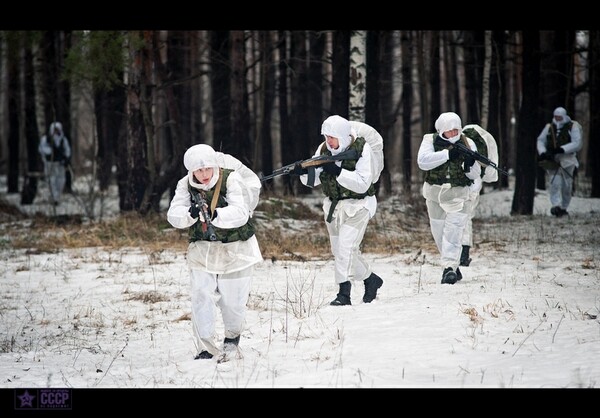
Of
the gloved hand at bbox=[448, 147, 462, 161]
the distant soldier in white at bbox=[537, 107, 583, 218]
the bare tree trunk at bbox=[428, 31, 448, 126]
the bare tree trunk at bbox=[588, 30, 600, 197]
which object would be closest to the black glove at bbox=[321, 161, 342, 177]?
the gloved hand at bbox=[448, 147, 462, 161]

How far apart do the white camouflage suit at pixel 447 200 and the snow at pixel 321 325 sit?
1.46ft

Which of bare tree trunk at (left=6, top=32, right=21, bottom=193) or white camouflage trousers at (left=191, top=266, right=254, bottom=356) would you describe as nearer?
white camouflage trousers at (left=191, top=266, right=254, bottom=356)

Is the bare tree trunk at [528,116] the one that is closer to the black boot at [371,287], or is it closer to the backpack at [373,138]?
the backpack at [373,138]

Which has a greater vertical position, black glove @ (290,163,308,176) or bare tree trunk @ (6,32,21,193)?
bare tree trunk @ (6,32,21,193)

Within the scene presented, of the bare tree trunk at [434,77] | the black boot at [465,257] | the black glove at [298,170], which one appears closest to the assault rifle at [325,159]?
the black glove at [298,170]

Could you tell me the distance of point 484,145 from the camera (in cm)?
1099

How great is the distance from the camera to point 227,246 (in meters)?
7.26

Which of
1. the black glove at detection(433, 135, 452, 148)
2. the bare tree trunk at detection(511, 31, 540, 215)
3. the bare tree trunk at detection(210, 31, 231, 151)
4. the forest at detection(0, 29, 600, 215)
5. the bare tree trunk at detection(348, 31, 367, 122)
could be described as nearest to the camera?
the black glove at detection(433, 135, 452, 148)

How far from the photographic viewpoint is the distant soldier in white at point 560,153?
1650 centimetres

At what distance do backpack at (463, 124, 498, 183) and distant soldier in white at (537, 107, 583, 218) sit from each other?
573 centimetres

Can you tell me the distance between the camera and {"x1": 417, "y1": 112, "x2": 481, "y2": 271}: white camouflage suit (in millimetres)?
10273

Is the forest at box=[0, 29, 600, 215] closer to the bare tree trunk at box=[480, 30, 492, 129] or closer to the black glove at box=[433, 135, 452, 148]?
the bare tree trunk at box=[480, 30, 492, 129]

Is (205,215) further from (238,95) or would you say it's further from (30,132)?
(30,132)
